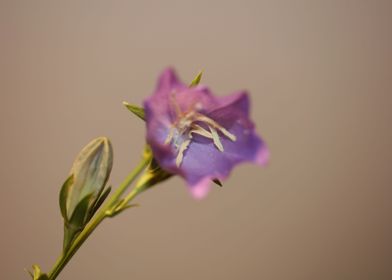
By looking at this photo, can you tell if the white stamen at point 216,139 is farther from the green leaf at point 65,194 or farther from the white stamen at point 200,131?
the green leaf at point 65,194

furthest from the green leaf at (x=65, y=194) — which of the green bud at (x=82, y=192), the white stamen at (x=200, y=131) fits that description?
the white stamen at (x=200, y=131)

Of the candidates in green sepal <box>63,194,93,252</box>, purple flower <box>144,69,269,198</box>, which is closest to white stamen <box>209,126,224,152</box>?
purple flower <box>144,69,269,198</box>

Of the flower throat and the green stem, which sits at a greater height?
the flower throat

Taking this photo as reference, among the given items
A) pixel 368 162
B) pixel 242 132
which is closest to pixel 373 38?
pixel 368 162

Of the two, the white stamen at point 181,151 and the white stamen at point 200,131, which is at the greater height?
the white stamen at point 200,131

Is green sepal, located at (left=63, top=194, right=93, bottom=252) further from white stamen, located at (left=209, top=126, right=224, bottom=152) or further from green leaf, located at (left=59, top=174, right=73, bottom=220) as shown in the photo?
white stamen, located at (left=209, top=126, right=224, bottom=152)

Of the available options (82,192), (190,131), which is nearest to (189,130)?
(190,131)

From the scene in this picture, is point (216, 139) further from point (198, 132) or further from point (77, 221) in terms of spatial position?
point (77, 221)

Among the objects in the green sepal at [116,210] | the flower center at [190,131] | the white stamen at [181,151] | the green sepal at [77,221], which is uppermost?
the flower center at [190,131]
